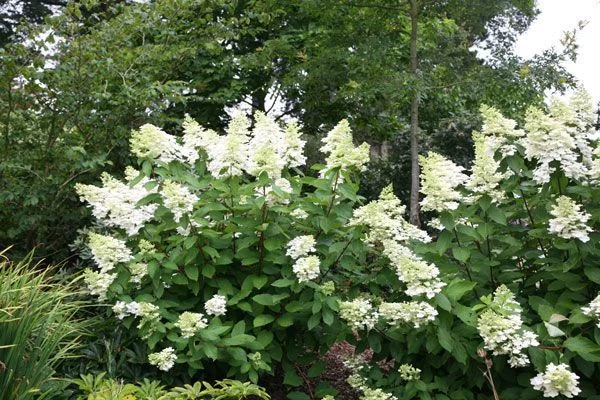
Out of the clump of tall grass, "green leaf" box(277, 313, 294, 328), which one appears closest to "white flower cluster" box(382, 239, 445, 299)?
"green leaf" box(277, 313, 294, 328)

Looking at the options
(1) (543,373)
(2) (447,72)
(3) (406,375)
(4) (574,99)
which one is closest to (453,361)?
(3) (406,375)

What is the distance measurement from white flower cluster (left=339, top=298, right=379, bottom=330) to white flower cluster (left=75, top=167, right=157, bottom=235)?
3.94ft

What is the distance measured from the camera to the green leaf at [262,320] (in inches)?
119

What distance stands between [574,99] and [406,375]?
5.18 ft

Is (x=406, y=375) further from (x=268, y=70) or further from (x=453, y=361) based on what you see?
(x=268, y=70)

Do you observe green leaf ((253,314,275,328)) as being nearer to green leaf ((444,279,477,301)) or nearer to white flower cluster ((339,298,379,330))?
white flower cluster ((339,298,379,330))

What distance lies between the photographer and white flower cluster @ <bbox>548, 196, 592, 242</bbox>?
2.58 m

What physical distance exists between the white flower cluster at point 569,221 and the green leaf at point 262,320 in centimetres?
143

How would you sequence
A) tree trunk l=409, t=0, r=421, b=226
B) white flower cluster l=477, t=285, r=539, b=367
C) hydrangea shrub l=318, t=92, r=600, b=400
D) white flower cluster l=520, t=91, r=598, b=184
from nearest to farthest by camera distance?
white flower cluster l=477, t=285, r=539, b=367 < hydrangea shrub l=318, t=92, r=600, b=400 < white flower cluster l=520, t=91, r=598, b=184 < tree trunk l=409, t=0, r=421, b=226

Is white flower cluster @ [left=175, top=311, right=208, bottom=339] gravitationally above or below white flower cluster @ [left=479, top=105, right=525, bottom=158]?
below

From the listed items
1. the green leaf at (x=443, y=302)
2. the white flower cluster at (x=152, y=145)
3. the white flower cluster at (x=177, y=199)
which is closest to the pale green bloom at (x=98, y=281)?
the white flower cluster at (x=177, y=199)

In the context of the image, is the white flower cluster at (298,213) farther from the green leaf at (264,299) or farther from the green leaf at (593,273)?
the green leaf at (593,273)

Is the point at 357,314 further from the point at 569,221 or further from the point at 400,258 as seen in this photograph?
the point at 569,221

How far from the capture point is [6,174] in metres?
5.01
